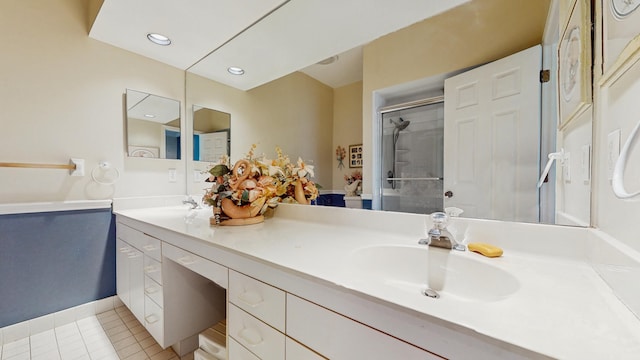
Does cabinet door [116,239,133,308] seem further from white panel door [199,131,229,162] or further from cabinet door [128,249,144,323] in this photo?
white panel door [199,131,229,162]

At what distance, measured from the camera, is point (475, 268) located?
68 cm

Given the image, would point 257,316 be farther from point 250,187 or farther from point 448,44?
point 448,44

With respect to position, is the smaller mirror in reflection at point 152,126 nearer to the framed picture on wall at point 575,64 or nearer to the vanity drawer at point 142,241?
the vanity drawer at point 142,241

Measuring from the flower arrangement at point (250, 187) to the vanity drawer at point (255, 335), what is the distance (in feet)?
1.73

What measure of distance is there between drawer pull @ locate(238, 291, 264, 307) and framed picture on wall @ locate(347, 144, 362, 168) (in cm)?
78

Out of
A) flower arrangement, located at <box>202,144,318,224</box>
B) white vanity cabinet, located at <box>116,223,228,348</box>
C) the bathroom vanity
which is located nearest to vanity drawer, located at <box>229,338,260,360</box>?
the bathroom vanity

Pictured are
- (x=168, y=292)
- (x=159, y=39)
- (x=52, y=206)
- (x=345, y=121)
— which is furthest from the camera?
(x=159, y=39)

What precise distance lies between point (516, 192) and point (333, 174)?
802 millimetres

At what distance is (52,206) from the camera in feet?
5.00

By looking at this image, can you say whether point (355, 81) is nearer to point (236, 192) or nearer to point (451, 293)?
point (236, 192)

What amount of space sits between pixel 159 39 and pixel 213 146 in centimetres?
82

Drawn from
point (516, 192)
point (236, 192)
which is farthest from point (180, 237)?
point (516, 192)

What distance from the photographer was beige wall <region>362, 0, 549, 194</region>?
0.85m

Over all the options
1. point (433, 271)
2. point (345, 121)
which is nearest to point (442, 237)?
point (433, 271)
